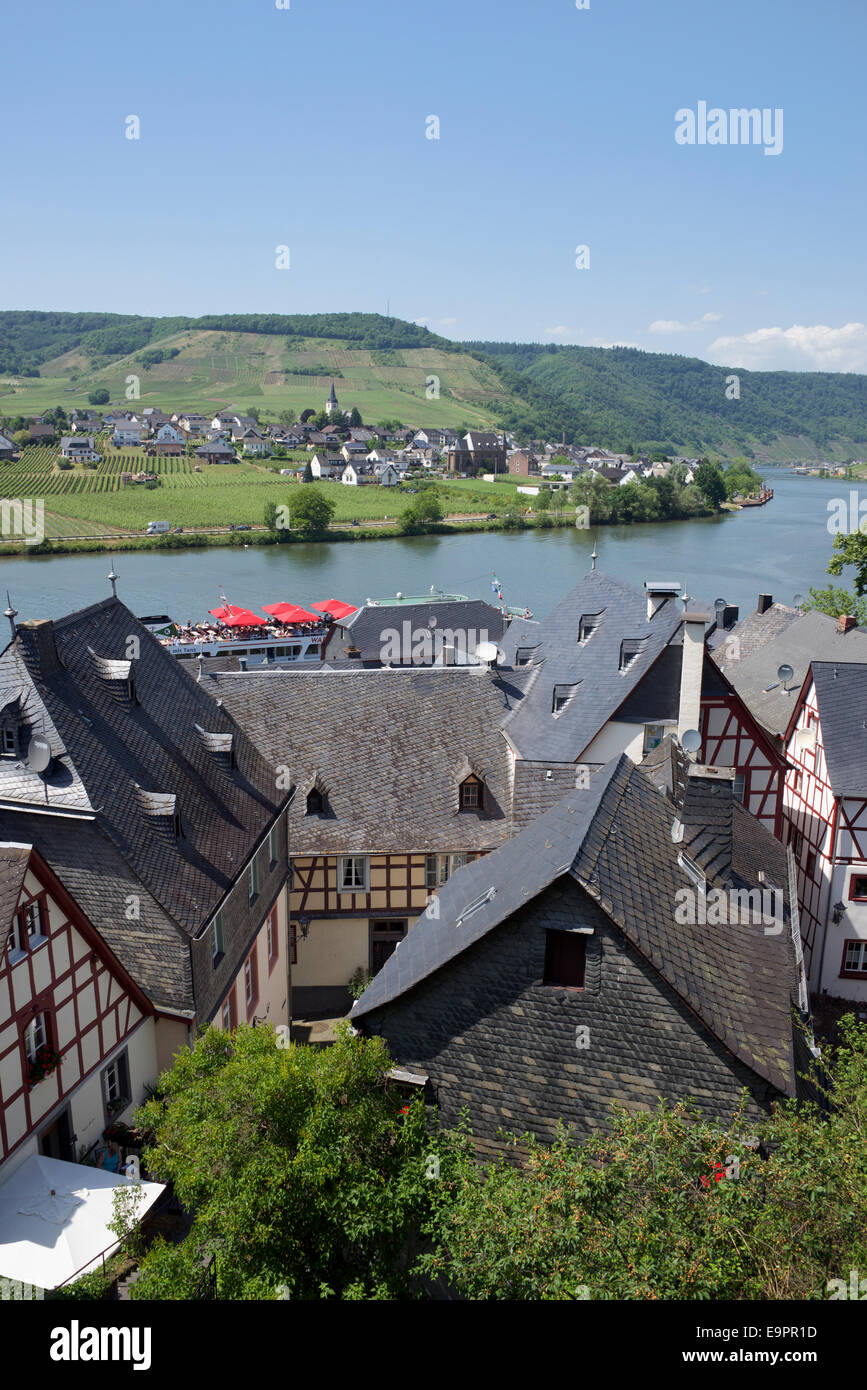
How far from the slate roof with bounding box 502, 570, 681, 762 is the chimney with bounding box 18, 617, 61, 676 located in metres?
11.8

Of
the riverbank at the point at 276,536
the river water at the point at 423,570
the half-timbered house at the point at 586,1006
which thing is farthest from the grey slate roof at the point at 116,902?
the riverbank at the point at 276,536

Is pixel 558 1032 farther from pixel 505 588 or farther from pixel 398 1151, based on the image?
pixel 505 588

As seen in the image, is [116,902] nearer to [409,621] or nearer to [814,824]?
[814,824]

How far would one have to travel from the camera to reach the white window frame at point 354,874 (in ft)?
77.4

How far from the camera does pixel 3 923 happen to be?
499 inches

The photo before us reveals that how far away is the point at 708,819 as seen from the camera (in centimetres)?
1608

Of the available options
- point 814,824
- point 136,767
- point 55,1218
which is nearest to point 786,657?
point 814,824

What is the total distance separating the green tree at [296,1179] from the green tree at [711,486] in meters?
157

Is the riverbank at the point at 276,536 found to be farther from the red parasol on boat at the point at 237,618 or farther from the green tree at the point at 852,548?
the green tree at the point at 852,548

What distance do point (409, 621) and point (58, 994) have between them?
121ft

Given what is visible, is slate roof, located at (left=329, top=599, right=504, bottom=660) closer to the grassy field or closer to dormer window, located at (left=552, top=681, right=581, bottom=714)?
dormer window, located at (left=552, top=681, right=581, bottom=714)

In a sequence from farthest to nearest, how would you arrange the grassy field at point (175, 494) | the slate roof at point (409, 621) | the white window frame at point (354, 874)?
the grassy field at point (175, 494) < the slate roof at point (409, 621) < the white window frame at point (354, 874)

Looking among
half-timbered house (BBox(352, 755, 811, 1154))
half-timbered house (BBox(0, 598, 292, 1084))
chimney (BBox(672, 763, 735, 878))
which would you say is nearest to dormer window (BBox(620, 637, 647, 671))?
chimney (BBox(672, 763, 735, 878))
